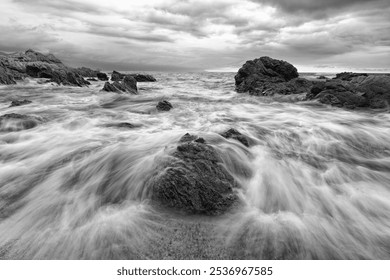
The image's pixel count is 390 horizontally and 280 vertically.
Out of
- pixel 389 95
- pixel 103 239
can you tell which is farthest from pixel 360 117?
pixel 103 239

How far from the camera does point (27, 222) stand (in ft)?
12.9

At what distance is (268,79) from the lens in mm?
23938

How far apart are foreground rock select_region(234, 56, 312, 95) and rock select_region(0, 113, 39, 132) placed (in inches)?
647

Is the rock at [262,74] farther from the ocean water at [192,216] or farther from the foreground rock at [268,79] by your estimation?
the ocean water at [192,216]

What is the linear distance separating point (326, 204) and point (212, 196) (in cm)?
214

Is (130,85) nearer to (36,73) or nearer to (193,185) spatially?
(193,185)

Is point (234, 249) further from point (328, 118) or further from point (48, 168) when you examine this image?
point (328, 118)

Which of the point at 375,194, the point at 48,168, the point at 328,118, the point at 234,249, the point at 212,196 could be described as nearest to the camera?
the point at 234,249

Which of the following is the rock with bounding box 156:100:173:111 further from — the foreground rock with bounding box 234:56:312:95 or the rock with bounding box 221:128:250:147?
the foreground rock with bounding box 234:56:312:95

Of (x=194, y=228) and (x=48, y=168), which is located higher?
(x=194, y=228)

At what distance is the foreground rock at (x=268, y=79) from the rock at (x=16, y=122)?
1643 cm

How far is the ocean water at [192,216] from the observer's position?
3.47 meters

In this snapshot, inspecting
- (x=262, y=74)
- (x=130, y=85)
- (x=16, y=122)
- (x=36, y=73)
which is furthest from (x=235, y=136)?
(x=36, y=73)

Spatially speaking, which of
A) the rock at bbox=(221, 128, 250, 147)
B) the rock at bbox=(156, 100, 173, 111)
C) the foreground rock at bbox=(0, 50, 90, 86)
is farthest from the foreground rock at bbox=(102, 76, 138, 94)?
the rock at bbox=(221, 128, 250, 147)
